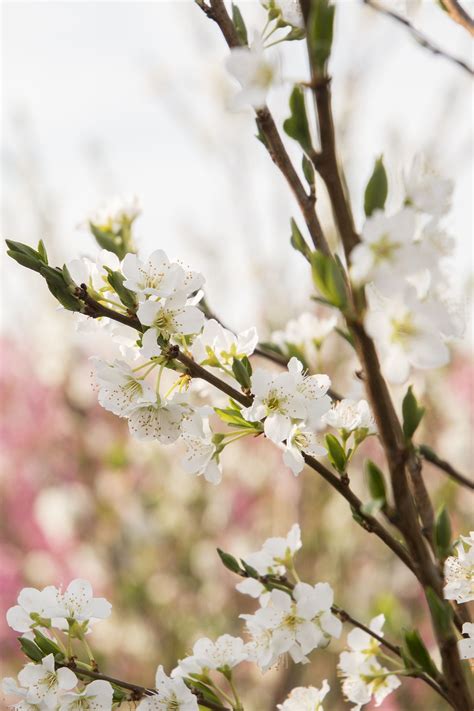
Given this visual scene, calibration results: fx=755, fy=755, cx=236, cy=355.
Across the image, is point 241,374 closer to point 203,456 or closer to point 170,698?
point 203,456

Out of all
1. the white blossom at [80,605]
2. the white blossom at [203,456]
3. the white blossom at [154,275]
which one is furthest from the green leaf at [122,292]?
the white blossom at [80,605]

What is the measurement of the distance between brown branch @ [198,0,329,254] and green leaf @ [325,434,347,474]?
13cm

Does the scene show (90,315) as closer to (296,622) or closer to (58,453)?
(296,622)

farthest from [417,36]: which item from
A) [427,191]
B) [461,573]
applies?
[461,573]

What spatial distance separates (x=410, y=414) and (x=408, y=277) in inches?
3.9

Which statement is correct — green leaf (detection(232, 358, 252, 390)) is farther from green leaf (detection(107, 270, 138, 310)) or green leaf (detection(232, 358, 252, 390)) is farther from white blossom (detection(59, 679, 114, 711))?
white blossom (detection(59, 679, 114, 711))

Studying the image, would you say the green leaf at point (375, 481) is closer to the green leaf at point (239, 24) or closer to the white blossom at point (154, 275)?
the white blossom at point (154, 275)

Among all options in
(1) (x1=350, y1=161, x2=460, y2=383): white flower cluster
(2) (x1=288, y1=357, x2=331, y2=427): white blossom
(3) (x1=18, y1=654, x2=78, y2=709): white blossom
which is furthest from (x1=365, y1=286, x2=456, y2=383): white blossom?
(3) (x1=18, y1=654, x2=78, y2=709): white blossom

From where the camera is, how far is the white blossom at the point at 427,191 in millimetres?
385

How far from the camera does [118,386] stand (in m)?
0.55

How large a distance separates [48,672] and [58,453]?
239 centimetres

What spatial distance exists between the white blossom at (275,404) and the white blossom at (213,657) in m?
0.19

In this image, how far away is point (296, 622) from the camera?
1.77ft

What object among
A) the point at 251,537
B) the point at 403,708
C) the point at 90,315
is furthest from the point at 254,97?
the point at 251,537
